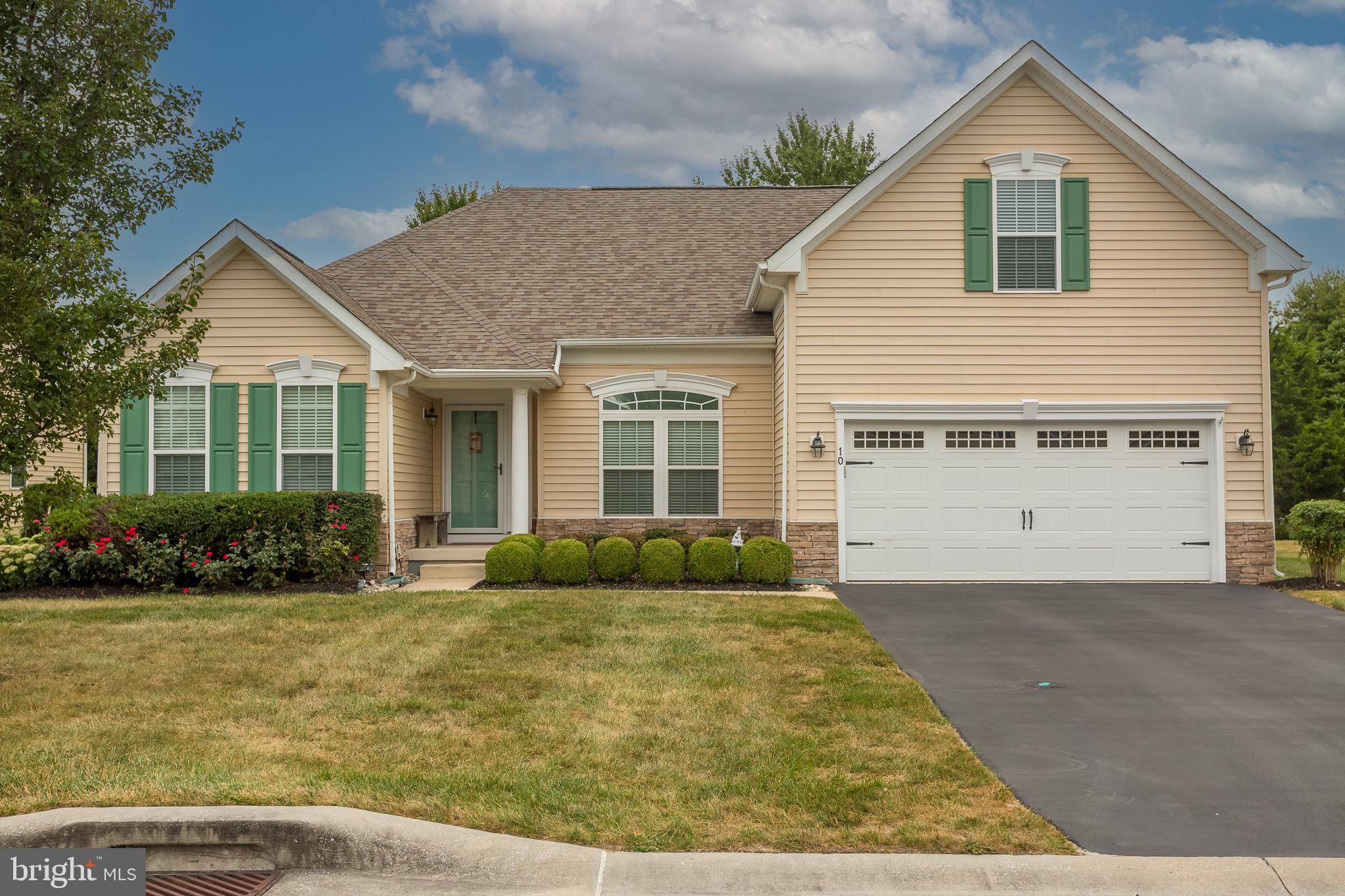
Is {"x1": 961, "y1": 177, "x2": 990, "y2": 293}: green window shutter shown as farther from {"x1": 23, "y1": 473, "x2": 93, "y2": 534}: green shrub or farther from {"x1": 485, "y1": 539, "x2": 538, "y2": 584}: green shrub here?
{"x1": 23, "y1": 473, "x2": 93, "y2": 534}: green shrub

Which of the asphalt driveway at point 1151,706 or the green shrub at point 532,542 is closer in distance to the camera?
the asphalt driveway at point 1151,706

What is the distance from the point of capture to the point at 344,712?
6590mm

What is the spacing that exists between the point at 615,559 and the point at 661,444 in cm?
298

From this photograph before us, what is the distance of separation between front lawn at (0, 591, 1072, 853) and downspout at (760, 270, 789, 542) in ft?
11.6

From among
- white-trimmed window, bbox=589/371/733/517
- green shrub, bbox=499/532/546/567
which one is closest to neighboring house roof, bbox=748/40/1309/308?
white-trimmed window, bbox=589/371/733/517

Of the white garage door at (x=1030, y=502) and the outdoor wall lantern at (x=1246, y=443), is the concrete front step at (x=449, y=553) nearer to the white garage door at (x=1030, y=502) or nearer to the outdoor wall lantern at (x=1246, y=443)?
the white garage door at (x=1030, y=502)

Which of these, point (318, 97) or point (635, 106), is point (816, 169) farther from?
point (318, 97)

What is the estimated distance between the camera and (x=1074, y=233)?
13.6 meters

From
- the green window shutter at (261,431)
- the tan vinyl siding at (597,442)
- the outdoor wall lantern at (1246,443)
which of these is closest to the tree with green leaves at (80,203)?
the green window shutter at (261,431)

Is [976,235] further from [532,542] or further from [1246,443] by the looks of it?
[532,542]

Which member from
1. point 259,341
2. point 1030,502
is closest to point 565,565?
point 259,341

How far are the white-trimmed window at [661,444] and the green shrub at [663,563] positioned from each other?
2465 mm

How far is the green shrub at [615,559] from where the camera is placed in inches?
523

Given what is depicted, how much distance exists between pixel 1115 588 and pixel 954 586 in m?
2.03
